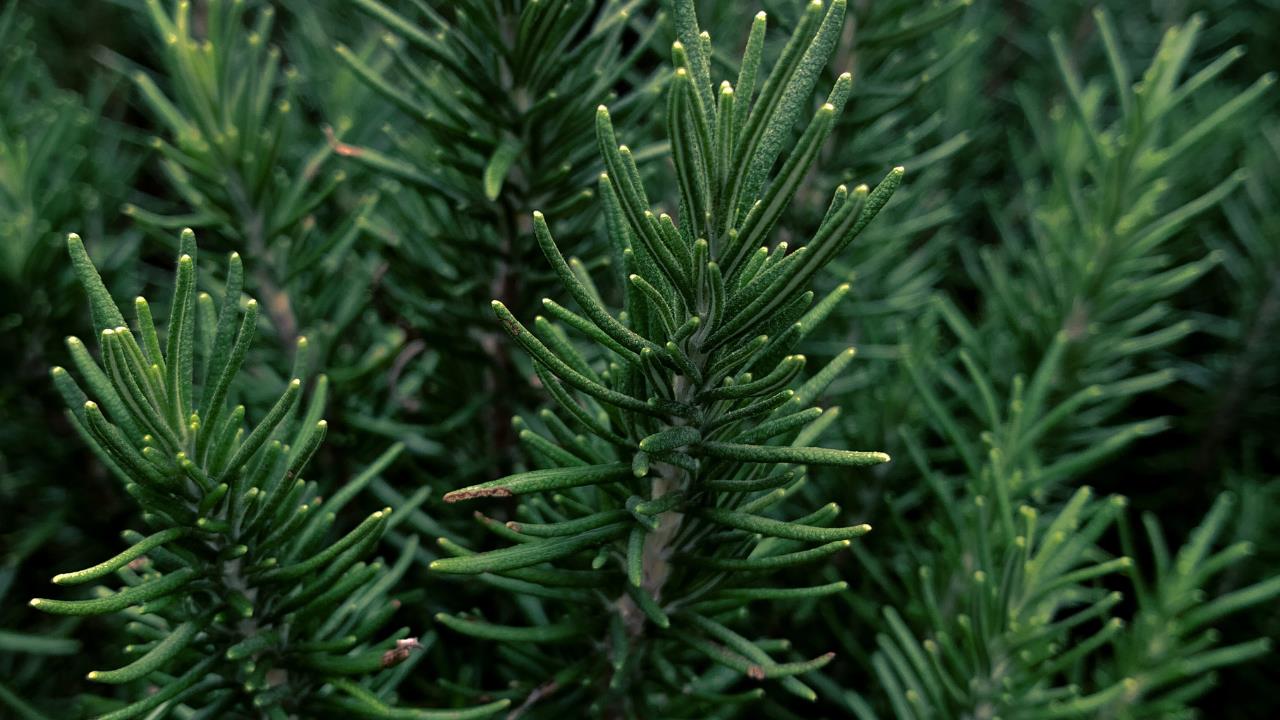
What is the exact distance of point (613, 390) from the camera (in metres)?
0.43

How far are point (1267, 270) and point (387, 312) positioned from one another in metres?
0.77

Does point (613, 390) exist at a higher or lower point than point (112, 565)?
higher

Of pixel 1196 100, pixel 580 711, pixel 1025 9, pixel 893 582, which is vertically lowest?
pixel 580 711

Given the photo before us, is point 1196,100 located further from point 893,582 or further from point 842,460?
point 842,460

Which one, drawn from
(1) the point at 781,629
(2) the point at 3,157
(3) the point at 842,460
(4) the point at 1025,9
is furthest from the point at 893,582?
(4) the point at 1025,9

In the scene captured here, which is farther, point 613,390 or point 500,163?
point 500,163

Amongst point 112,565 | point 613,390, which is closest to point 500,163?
point 613,390

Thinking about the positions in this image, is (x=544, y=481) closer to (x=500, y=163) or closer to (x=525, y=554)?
(x=525, y=554)

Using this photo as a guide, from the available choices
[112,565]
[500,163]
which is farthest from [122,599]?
[500,163]

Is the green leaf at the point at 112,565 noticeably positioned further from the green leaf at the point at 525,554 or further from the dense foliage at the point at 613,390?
the green leaf at the point at 525,554

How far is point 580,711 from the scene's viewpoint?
1.88 feet

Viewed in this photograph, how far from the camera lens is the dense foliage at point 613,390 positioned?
0.40 metres

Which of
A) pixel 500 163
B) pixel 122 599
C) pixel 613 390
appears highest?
pixel 500 163

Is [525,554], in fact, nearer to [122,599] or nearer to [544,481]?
[544,481]
